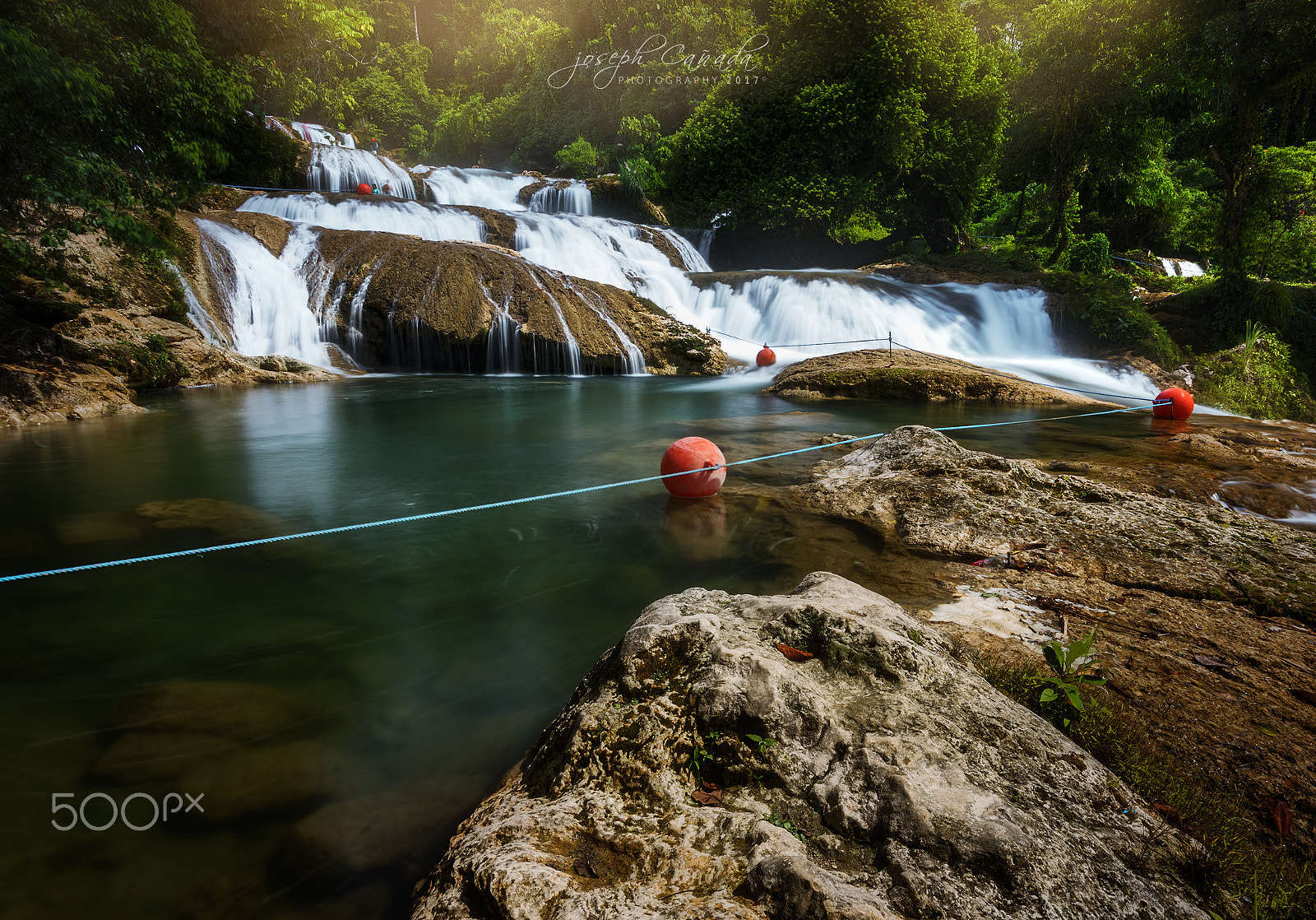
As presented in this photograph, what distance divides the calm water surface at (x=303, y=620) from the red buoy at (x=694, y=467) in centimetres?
21

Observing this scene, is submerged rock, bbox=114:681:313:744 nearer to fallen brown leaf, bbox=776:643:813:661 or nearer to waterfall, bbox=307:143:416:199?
fallen brown leaf, bbox=776:643:813:661

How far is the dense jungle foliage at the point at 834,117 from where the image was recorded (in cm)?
725

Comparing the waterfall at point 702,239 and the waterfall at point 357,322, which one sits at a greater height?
the waterfall at point 702,239

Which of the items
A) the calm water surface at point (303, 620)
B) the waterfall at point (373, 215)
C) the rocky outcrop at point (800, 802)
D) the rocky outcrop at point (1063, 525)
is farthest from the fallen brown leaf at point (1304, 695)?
the waterfall at point (373, 215)

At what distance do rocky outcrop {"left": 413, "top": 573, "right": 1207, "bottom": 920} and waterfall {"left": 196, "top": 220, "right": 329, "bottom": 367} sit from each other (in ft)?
48.1

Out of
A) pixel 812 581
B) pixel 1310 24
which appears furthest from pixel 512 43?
pixel 812 581

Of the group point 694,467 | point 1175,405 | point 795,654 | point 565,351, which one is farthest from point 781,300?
point 795,654

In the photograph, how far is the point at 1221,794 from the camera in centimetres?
183

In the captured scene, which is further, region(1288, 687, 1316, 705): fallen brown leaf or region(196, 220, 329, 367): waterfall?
region(196, 220, 329, 367): waterfall

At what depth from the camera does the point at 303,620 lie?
3.42 m

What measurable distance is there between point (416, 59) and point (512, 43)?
985cm

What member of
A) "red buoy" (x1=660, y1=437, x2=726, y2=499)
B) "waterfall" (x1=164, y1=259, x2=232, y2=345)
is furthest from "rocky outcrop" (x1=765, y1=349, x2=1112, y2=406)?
"waterfall" (x1=164, y1=259, x2=232, y2=345)

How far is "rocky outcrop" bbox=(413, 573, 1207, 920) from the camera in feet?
4.33

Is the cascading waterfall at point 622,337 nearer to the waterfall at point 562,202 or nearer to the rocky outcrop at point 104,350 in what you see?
the rocky outcrop at point 104,350
